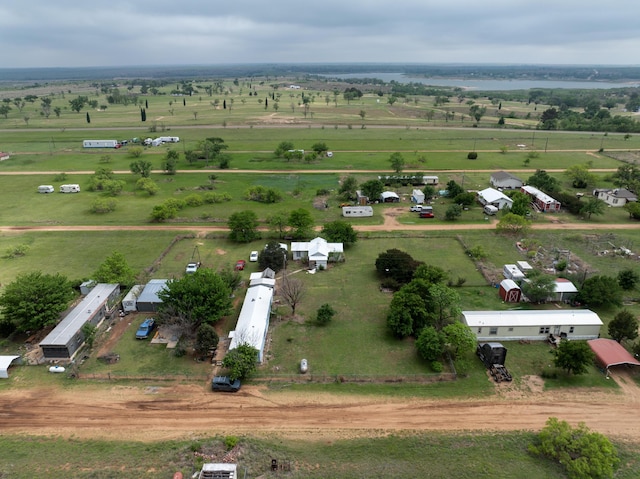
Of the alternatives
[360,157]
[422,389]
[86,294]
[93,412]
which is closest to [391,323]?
[422,389]

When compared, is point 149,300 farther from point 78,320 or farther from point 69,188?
point 69,188

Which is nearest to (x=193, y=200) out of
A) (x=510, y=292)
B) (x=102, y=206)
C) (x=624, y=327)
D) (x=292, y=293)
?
A: (x=102, y=206)

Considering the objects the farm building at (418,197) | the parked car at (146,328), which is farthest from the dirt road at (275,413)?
the farm building at (418,197)

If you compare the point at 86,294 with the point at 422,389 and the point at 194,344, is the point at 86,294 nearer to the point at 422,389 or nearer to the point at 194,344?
the point at 194,344

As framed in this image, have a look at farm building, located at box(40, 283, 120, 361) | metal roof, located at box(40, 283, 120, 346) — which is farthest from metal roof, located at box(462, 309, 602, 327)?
metal roof, located at box(40, 283, 120, 346)

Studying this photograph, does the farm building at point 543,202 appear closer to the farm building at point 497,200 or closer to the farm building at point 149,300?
the farm building at point 497,200

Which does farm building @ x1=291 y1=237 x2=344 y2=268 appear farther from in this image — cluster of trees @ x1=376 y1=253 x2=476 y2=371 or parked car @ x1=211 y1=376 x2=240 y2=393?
parked car @ x1=211 y1=376 x2=240 y2=393

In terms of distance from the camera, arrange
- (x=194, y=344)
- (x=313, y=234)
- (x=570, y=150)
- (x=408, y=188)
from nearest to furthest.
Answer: (x=194, y=344)
(x=313, y=234)
(x=408, y=188)
(x=570, y=150)
